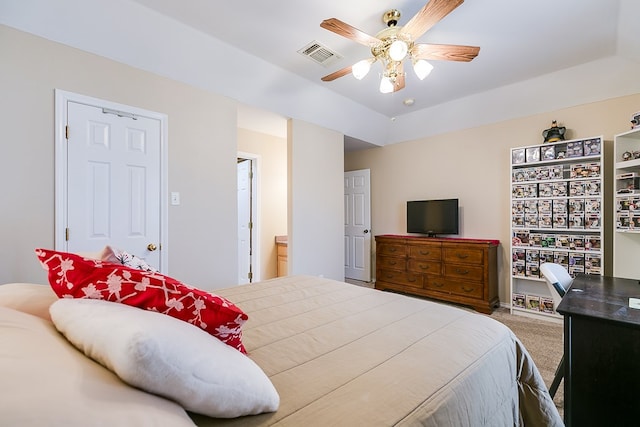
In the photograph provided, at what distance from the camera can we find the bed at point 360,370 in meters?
0.52

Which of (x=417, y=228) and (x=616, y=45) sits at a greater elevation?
(x=616, y=45)

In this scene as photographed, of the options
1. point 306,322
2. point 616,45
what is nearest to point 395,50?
point 306,322

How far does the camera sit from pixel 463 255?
12.4ft

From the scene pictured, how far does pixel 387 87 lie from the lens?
8.36 ft

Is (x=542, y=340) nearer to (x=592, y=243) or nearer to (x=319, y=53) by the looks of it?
(x=592, y=243)

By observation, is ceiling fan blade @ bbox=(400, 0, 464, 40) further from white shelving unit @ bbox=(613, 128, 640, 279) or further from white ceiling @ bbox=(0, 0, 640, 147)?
white shelving unit @ bbox=(613, 128, 640, 279)

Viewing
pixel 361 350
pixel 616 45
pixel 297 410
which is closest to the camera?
pixel 297 410

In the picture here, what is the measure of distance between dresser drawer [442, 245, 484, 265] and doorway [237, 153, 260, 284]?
110 inches

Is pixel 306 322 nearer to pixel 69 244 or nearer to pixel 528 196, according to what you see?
pixel 69 244

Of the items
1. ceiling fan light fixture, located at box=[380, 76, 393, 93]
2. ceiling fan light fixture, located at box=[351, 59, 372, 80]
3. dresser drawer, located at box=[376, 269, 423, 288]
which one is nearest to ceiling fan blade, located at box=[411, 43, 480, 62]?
ceiling fan light fixture, located at box=[380, 76, 393, 93]

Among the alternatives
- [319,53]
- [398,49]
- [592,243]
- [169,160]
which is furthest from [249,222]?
[592,243]

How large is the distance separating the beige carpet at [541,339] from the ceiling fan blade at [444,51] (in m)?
2.54

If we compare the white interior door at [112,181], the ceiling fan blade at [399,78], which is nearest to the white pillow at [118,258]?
the white interior door at [112,181]

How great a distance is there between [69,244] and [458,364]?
2.67 metres
